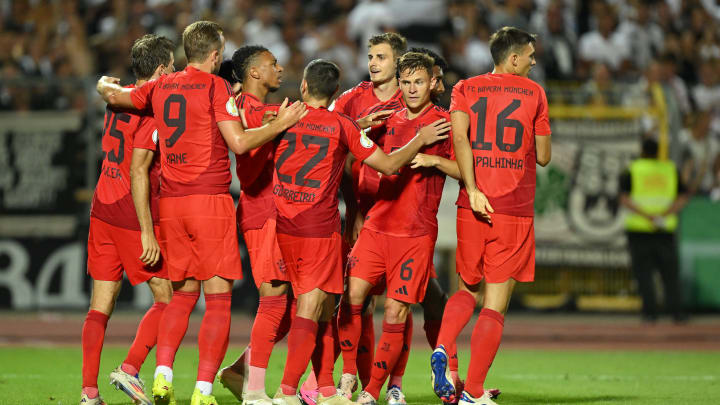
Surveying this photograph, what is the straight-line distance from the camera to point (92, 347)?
7.19 m

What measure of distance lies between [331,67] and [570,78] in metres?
10.3

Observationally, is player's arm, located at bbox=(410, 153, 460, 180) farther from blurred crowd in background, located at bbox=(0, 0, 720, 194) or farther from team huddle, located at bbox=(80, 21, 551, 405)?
blurred crowd in background, located at bbox=(0, 0, 720, 194)

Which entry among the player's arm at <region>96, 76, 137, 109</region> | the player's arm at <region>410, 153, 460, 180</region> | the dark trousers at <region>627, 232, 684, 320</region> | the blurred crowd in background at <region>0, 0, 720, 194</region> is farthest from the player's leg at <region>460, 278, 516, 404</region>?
the blurred crowd in background at <region>0, 0, 720, 194</region>

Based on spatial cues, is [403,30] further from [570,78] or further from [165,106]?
[165,106]

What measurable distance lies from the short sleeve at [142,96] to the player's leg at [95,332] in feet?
4.24

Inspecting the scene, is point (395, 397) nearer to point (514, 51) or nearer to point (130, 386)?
Result: point (130, 386)

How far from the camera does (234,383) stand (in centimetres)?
772

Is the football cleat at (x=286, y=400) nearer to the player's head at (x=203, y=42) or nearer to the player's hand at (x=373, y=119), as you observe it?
the player's hand at (x=373, y=119)

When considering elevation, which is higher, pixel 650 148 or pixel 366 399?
pixel 650 148

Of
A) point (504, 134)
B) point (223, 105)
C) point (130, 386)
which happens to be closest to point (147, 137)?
point (223, 105)

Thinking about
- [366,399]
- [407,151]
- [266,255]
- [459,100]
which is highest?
[459,100]

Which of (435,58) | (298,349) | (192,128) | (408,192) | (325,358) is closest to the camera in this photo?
(298,349)

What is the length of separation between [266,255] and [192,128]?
1067mm

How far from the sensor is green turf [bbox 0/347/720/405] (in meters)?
8.02
